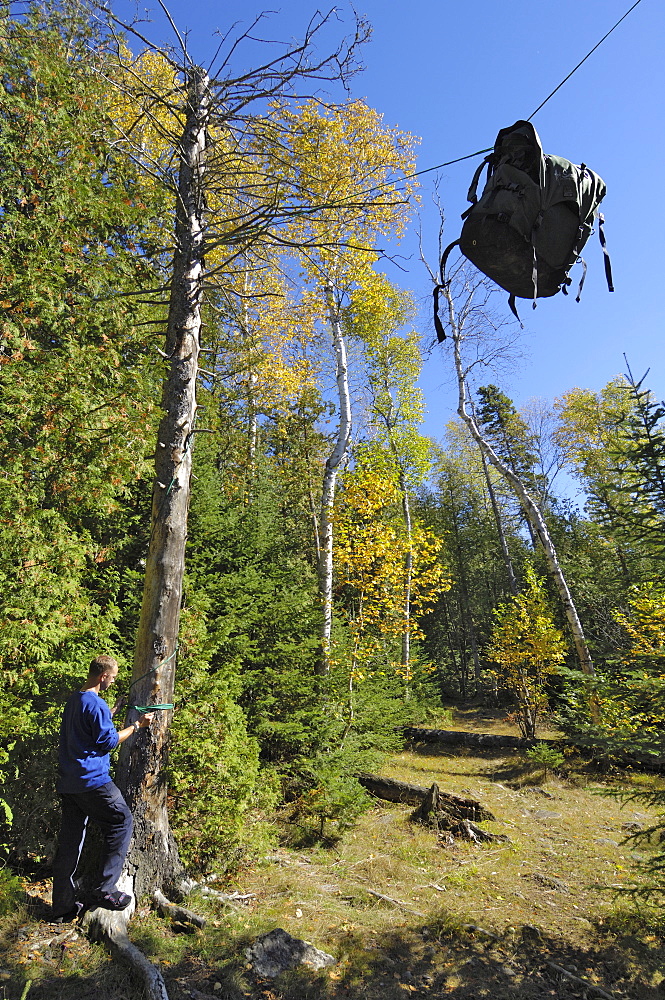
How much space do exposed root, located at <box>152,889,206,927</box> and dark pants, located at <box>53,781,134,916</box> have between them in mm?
502

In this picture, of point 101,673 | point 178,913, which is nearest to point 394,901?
point 178,913

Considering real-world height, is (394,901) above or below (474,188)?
below

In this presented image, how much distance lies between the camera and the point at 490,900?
438 cm

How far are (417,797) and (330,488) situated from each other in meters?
4.99

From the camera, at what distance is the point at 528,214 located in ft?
6.93

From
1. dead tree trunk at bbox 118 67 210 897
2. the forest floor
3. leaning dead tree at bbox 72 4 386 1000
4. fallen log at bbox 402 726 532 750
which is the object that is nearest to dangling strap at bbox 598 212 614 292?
leaning dead tree at bbox 72 4 386 1000

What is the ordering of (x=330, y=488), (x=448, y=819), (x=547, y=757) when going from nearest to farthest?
(x=448, y=819), (x=330, y=488), (x=547, y=757)

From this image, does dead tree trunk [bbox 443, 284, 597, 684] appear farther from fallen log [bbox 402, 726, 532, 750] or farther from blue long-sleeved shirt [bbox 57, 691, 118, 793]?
blue long-sleeved shirt [bbox 57, 691, 118, 793]

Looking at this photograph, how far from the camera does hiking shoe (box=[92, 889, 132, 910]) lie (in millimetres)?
2986

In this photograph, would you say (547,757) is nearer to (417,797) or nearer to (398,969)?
(417,797)

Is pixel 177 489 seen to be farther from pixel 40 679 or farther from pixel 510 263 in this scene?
pixel 510 263

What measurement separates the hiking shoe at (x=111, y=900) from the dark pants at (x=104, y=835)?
3 cm

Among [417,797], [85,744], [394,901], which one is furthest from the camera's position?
[417,797]

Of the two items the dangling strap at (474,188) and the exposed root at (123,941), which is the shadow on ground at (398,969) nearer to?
the exposed root at (123,941)
